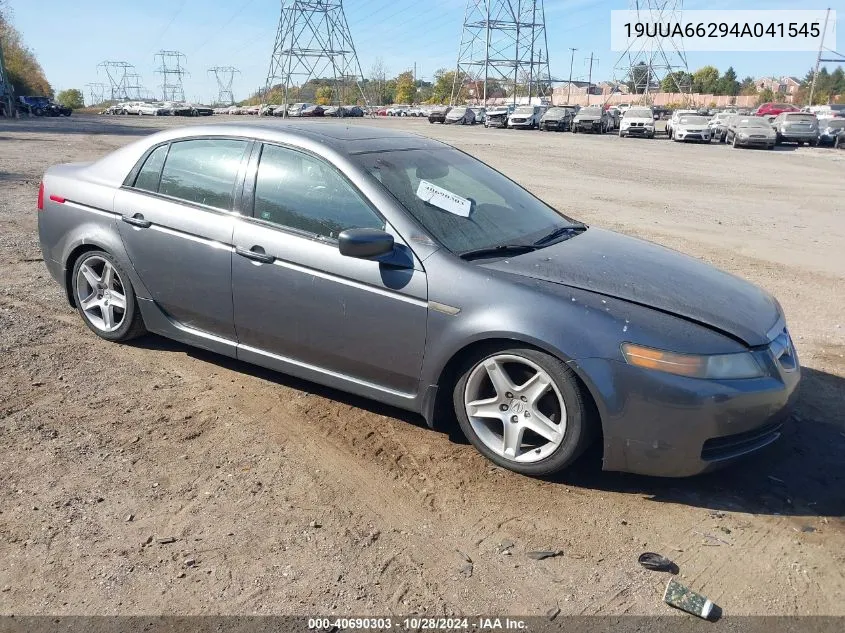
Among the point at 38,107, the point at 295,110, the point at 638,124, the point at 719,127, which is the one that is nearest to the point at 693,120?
the point at 719,127

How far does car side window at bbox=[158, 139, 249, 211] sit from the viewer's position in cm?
432

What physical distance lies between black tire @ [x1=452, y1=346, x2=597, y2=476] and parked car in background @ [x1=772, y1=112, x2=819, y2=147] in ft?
119

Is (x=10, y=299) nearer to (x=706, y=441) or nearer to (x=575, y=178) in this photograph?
(x=706, y=441)

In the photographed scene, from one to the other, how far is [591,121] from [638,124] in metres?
5.12

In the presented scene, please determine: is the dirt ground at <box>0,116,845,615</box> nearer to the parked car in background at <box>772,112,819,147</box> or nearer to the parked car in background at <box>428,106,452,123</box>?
the parked car in background at <box>772,112,819,147</box>

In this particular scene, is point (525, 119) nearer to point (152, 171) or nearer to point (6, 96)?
point (6, 96)

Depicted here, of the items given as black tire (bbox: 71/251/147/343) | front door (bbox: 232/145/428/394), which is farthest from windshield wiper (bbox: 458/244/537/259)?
black tire (bbox: 71/251/147/343)

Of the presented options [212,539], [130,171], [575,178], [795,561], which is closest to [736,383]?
[795,561]

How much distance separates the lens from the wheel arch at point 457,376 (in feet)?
10.7

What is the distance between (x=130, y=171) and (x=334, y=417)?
7.35ft

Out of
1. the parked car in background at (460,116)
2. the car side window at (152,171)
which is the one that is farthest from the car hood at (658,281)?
the parked car in background at (460,116)

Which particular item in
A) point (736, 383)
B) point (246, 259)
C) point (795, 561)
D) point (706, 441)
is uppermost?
point (246, 259)

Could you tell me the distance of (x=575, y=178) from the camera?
17.3 m

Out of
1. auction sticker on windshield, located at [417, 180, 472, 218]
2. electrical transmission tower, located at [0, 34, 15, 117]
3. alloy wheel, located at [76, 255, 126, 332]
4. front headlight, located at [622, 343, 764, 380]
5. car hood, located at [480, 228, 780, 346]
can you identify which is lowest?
alloy wheel, located at [76, 255, 126, 332]
